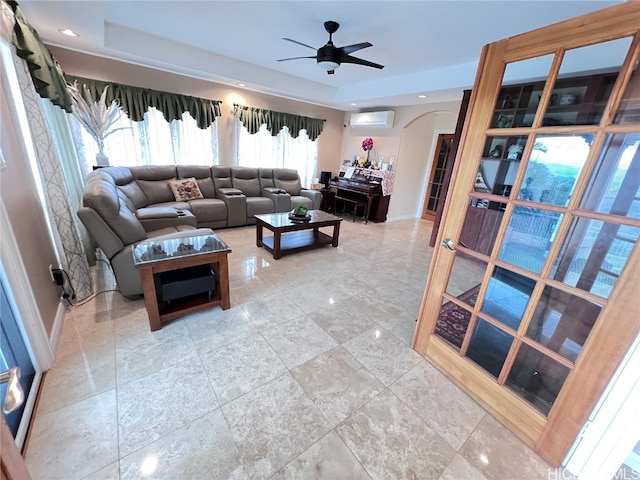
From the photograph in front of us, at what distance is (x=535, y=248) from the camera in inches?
49.1

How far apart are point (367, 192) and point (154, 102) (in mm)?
3735

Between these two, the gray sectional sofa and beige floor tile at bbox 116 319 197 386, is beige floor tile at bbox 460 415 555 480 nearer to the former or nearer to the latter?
beige floor tile at bbox 116 319 197 386

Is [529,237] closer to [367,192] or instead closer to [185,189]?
[367,192]

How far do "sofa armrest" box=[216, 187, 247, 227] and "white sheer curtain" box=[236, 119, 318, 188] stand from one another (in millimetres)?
971

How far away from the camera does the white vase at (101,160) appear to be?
3.46 meters

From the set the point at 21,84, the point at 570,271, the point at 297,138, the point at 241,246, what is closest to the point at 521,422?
the point at 570,271

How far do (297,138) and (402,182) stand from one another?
93.5 inches

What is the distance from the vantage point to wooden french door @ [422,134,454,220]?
5.30 metres

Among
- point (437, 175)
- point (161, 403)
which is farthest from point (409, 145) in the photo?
point (161, 403)

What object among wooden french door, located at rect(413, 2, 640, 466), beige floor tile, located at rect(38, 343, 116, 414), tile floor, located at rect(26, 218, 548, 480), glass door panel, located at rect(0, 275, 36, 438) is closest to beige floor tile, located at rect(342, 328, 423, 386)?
tile floor, located at rect(26, 218, 548, 480)

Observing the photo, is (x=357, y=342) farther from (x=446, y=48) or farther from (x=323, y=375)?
(x=446, y=48)

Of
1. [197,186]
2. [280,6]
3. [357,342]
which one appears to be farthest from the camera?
[197,186]

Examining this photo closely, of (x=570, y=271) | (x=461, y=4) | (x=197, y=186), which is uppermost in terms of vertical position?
(x=461, y=4)

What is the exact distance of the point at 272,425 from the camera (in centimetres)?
133
